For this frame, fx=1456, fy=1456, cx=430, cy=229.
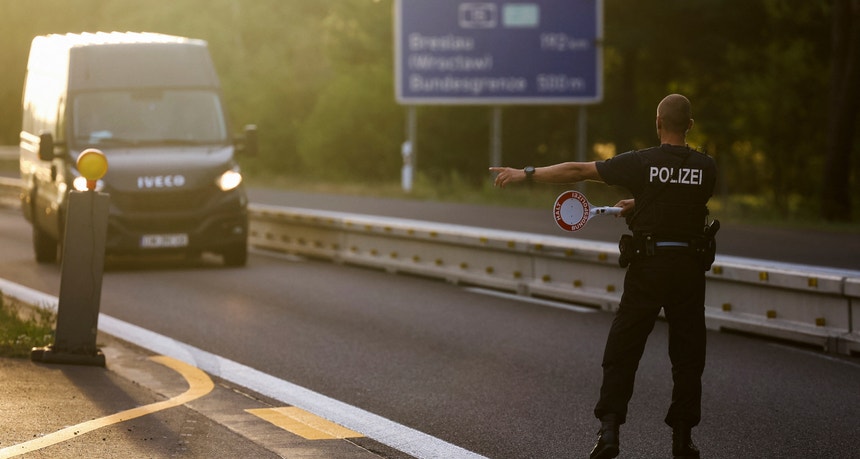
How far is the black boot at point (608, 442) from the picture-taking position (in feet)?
20.5

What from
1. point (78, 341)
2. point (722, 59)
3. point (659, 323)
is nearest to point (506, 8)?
point (722, 59)

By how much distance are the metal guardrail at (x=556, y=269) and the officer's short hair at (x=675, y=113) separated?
14.0 ft

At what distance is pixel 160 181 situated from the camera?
16.1 metres

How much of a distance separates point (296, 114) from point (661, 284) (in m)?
47.5

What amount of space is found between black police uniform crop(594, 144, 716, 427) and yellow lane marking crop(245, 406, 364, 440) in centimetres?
148

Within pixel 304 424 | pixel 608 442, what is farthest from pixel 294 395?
pixel 608 442

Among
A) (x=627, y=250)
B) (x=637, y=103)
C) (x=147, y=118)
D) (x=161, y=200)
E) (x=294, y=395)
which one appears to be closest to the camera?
(x=627, y=250)

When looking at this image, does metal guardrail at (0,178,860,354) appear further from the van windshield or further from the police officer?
the police officer

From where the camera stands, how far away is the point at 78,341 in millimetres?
8961

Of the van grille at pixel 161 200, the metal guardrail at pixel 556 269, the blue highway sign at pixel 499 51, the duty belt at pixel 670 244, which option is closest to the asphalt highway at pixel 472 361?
the metal guardrail at pixel 556 269

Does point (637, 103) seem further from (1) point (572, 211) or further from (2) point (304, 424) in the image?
(1) point (572, 211)

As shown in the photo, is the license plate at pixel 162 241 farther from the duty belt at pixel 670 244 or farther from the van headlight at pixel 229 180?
the duty belt at pixel 670 244

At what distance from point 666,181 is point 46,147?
1110 centimetres

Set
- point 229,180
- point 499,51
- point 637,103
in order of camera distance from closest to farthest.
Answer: point 229,180 → point 499,51 → point 637,103
